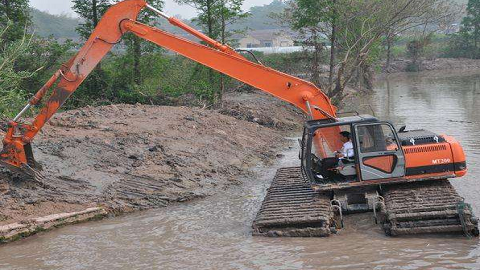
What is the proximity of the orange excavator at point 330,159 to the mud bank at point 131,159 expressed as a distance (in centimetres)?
90

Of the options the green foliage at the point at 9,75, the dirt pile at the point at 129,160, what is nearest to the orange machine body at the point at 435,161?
the dirt pile at the point at 129,160

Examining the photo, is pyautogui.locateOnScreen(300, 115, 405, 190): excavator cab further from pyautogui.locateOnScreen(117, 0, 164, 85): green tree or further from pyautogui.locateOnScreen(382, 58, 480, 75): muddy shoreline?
pyautogui.locateOnScreen(382, 58, 480, 75): muddy shoreline

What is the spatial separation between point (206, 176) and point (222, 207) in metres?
2.19

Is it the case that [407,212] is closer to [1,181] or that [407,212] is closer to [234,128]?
[1,181]

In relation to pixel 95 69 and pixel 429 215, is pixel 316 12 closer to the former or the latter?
pixel 95 69

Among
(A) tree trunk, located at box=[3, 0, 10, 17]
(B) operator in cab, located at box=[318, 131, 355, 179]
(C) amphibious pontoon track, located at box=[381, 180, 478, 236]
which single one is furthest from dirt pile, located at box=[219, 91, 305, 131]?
(C) amphibious pontoon track, located at box=[381, 180, 478, 236]

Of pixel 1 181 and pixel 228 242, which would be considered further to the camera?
pixel 1 181

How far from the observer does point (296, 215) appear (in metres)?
10.1

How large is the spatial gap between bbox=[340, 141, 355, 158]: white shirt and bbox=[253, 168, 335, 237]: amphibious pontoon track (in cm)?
86

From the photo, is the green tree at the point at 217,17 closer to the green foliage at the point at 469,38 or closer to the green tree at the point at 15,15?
the green tree at the point at 15,15

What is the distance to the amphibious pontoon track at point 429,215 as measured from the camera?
9.38 meters

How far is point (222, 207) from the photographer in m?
12.6

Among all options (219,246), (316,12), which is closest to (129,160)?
(219,246)

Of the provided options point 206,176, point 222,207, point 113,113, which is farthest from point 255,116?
point 222,207
